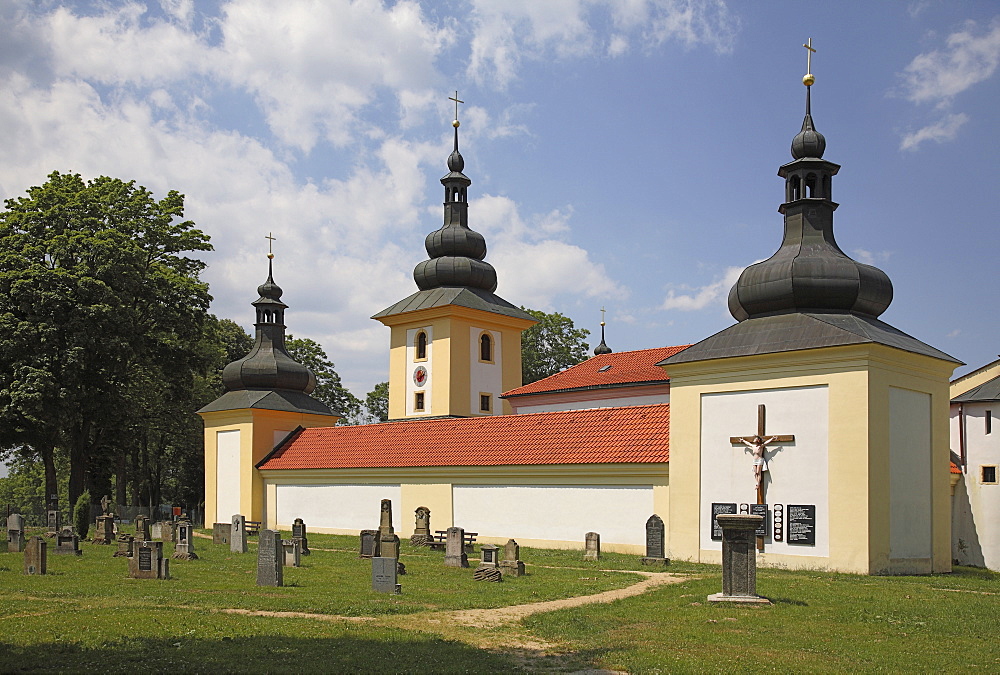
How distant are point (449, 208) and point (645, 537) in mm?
21711

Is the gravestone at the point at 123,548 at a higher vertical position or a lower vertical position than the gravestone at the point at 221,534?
higher

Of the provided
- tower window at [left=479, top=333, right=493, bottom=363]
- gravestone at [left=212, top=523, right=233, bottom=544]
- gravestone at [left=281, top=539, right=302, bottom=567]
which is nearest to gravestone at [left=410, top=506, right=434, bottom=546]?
gravestone at [left=212, top=523, right=233, bottom=544]

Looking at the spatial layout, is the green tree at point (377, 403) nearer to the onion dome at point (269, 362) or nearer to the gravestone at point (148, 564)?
the onion dome at point (269, 362)

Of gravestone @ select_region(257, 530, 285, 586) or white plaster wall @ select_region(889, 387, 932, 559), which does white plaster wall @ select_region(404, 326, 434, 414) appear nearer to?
white plaster wall @ select_region(889, 387, 932, 559)

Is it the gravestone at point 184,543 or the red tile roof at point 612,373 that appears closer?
the gravestone at point 184,543

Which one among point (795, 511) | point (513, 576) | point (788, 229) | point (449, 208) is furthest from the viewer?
point (449, 208)

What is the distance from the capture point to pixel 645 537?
2466 cm

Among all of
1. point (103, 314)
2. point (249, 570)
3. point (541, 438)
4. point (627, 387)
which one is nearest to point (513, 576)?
point (249, 570)

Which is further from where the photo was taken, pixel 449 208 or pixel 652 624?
pixel 449 208

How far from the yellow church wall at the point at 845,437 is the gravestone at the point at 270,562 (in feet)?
33.7

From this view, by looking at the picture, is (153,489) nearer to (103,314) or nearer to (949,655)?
(103,314)

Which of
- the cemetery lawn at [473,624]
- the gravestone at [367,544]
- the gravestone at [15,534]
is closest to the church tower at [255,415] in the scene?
the gravestone at [15,534]

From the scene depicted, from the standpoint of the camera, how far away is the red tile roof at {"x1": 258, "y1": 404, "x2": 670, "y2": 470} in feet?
87.1

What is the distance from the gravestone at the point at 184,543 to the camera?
2359cm
